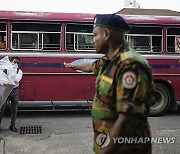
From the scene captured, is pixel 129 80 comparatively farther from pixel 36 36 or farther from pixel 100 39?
pixel 36 36

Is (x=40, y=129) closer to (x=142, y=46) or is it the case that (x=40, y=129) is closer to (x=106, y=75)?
(x=142, y=46)

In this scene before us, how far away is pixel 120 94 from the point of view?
2180 mm

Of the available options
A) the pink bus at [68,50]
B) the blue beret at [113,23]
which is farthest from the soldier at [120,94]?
the pink bus at [68,50]

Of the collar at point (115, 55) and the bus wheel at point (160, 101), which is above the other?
the collar at point (115, 55)

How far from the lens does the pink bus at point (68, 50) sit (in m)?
8.55

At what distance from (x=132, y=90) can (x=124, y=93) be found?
0.18 feet

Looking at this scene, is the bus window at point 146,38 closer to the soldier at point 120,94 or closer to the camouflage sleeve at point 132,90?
the soldier at point 120,94

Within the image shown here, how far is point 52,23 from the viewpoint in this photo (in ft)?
28.5

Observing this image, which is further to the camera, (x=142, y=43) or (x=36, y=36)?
(x=142, y=43)

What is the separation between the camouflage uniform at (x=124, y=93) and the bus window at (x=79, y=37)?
20.9 ft

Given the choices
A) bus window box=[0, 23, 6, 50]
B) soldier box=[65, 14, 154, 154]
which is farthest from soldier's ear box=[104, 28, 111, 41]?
bus window box=[0, 23, 6, 50]

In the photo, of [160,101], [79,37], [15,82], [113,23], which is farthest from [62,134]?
[113,23]

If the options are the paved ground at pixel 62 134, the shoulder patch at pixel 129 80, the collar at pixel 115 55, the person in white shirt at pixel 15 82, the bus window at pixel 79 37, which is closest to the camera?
the shoulder patch at pixel 129 80

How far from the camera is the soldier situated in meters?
2.15
